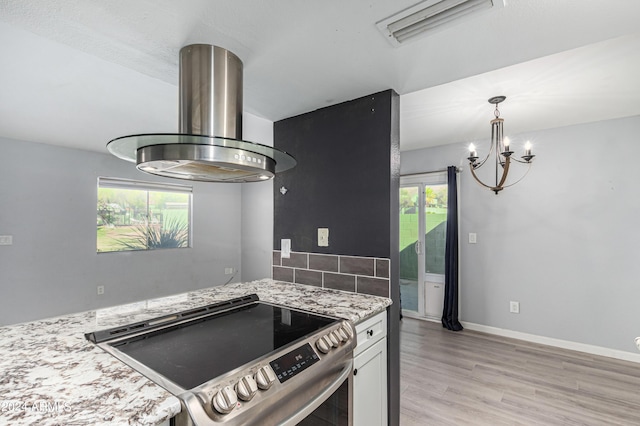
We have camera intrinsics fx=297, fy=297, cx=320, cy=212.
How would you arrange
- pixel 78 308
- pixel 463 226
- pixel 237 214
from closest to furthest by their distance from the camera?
pixel 463 226 → pixel 78 308 → pixel 237 214

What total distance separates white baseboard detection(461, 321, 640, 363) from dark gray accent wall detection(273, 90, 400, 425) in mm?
2413

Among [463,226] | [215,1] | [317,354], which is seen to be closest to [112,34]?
[215,1]

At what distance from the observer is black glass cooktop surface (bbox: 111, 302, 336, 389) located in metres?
0.88

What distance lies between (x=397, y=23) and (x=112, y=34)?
1.18m

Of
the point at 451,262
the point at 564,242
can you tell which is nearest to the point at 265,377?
the point at 451,262

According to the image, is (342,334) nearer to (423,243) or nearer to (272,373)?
(272,373)

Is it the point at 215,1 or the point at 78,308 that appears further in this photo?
the point at 78,308

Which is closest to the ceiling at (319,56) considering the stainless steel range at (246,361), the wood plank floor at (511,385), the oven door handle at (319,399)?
the stainless steel range at (246,361)

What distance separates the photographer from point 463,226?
12.6ft

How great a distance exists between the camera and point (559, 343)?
10.4 ft

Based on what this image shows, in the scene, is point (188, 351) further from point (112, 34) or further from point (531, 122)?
point (531, 122)

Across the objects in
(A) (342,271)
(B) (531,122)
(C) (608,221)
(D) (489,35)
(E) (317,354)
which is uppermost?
(B) (531,122)

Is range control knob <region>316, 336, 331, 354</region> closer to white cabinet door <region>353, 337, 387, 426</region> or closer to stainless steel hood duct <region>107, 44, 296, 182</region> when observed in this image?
white cabinet door <region>353, 337, 387, 426</region>

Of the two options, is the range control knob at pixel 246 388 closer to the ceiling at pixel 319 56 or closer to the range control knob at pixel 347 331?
the range control knob at pixel 347 331
